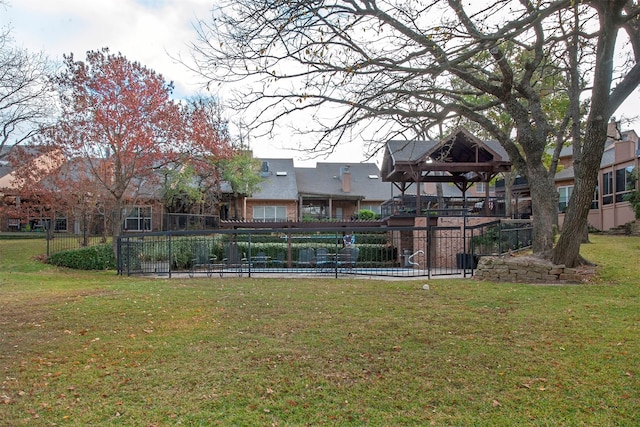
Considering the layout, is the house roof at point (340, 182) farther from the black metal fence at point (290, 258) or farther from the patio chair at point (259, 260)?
the patio chair at point (259, 260)

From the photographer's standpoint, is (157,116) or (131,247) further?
(157,116)

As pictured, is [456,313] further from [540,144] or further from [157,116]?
[157,116]

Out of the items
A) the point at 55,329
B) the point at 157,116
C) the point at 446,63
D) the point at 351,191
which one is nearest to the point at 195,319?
the point at 55,329

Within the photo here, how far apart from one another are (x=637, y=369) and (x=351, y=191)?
34.0 m

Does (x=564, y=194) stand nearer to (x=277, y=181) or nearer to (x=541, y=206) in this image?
(x=277, y=181)

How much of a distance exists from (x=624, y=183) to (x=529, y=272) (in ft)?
59.9

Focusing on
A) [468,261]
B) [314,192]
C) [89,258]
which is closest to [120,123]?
[89,258]

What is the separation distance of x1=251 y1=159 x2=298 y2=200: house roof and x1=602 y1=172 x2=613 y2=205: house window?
19866 millimetres

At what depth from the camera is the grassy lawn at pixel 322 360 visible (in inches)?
149

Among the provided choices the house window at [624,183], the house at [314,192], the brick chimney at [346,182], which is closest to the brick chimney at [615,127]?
the house window at [624,183]

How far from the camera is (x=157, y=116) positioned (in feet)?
56.3

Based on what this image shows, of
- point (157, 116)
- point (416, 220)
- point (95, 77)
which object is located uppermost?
point (95, 77)

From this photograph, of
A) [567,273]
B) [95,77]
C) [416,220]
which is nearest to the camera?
[567,273]

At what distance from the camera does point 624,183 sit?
966 inches
